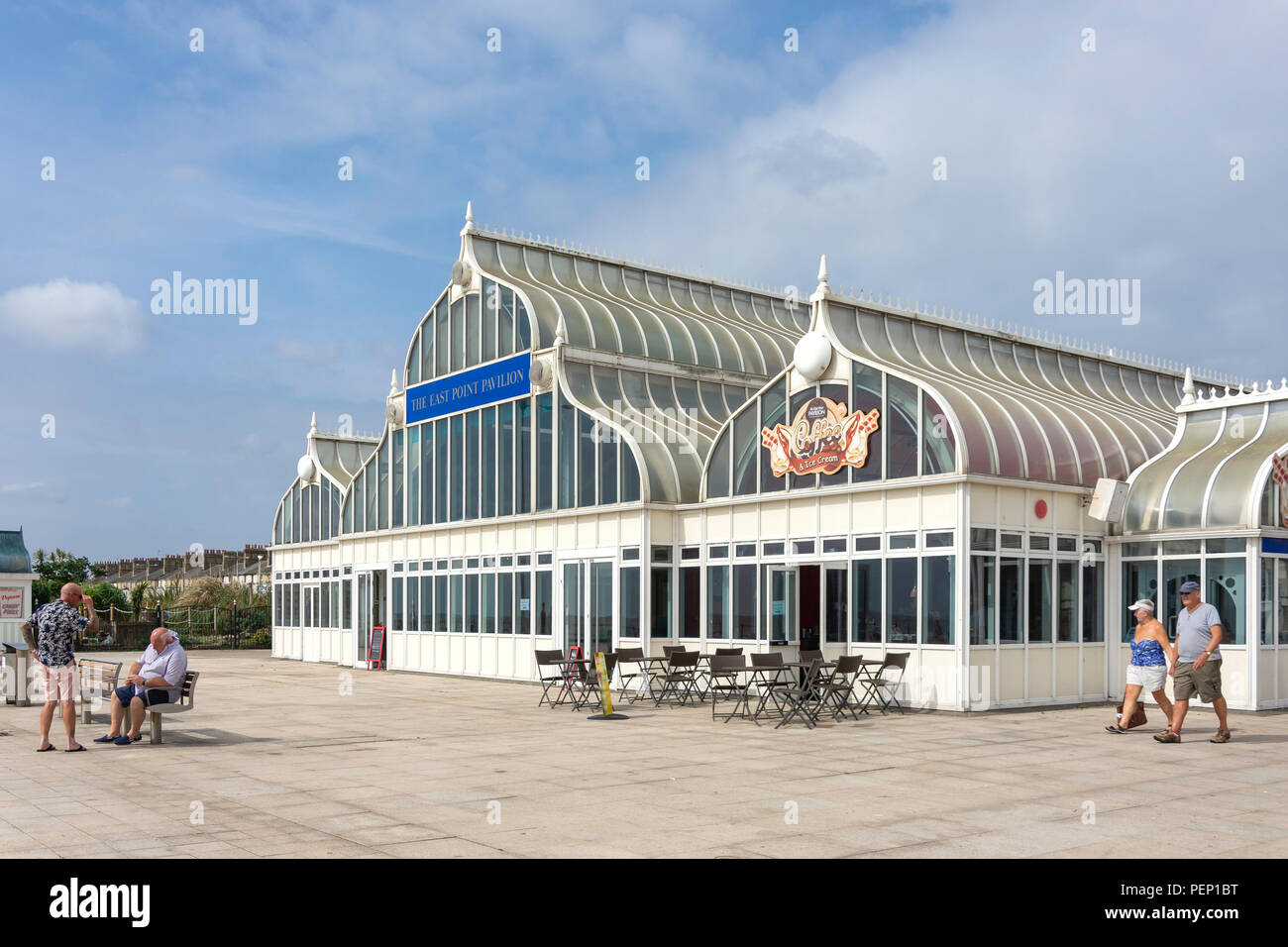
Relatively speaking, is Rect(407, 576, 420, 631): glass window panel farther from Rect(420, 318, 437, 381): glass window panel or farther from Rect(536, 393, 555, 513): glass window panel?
Rect(536, 393, 555, 513): glass window panel

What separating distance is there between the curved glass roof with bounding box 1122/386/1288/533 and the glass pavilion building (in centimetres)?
5

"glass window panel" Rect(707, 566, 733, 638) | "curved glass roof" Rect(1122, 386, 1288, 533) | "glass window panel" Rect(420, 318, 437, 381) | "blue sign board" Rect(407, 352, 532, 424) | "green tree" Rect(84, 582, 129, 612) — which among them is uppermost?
"glass window panel" Rect(420, 318, 437, 381)

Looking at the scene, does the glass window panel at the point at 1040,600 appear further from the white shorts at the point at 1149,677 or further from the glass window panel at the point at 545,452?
the glass window panel at the point at 545,452

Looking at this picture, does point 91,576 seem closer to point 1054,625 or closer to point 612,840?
point 1054,625

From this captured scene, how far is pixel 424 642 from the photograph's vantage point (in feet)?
103

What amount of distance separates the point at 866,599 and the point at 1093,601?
4.04m

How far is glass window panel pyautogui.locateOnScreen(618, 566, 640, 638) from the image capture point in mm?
24547

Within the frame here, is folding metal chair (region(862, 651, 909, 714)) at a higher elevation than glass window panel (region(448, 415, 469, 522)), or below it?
below

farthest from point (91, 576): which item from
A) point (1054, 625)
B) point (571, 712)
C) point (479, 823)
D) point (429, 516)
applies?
point (479, 823)

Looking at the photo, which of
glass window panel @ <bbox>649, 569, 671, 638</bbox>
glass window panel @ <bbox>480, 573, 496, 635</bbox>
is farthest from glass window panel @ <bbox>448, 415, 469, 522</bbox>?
glass window panel @ <bbox>649, 569, 671, 638</bbox>

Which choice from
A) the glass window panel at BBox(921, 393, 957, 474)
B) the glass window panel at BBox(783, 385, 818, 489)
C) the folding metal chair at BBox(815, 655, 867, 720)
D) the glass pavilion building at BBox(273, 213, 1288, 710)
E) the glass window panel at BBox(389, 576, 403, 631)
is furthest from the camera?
the glass window panel at BBox(389, 576, 403, 631)

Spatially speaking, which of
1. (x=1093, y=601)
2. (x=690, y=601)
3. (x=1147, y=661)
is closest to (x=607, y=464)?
(x=690, y=601)

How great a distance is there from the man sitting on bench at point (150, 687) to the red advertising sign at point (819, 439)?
36.1 ft

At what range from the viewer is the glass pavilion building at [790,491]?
763 inches
